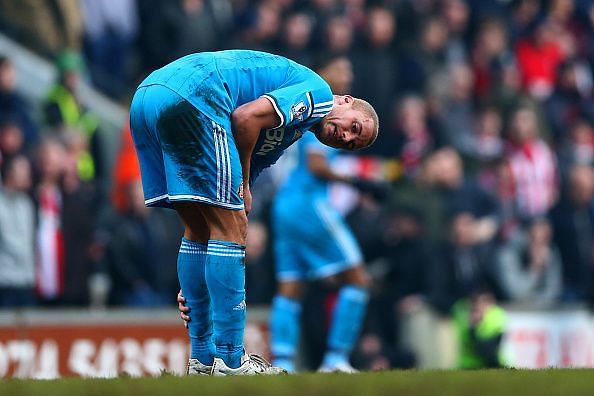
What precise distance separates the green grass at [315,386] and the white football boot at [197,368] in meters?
2.30

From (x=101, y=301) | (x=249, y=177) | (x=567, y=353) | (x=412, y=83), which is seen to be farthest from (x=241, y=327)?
(x=412, y=83)

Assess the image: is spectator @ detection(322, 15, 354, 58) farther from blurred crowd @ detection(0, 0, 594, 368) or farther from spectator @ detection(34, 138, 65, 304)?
spectator @ detection(34, 138, 65, 304)

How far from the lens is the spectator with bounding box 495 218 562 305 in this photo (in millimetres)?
16328

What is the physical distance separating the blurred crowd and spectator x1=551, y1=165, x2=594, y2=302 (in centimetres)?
2

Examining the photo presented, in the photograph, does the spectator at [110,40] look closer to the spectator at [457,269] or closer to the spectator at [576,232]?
the spectator at [457,269]

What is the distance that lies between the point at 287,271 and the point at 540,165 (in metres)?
5.47

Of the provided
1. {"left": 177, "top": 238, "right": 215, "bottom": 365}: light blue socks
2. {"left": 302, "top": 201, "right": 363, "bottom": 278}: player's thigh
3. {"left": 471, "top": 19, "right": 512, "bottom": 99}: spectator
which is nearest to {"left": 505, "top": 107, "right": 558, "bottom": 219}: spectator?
{"left": 471, "top": 19, "right": 512, "bottom": 99}: spectator

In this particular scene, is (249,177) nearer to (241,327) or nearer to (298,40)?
(241,327)

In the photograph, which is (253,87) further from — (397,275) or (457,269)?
(457,269)

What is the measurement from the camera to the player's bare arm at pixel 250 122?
7.45 m

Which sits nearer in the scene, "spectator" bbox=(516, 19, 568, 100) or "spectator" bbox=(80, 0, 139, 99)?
"spectator" bbox=(80, 0, 139, 99)

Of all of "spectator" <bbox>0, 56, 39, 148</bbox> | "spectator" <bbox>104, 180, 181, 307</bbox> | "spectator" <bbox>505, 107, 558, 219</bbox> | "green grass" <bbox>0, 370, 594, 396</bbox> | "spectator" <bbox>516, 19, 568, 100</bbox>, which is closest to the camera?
"green grass" <bbox>0, 370, 594, 396</bbox>

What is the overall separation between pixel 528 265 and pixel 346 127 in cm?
910

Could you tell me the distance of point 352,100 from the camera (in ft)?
26.2
